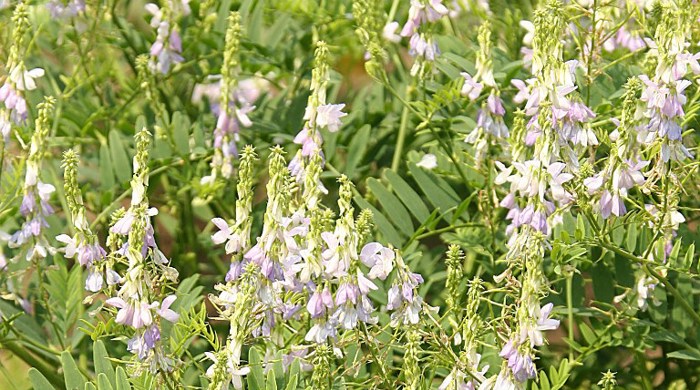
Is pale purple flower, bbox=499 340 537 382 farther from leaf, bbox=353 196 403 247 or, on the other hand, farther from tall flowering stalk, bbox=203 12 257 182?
tall flowering stalk, bbox=203 12 257 182

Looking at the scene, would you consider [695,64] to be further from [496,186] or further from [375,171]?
[375,171]

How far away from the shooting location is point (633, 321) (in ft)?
6.01

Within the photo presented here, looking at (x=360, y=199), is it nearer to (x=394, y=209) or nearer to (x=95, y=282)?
(x=394, y=209)

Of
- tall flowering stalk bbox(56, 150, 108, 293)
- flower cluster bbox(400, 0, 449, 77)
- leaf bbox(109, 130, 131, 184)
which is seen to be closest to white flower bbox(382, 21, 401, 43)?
flower cluster bbox(400, 0, 449, 77)

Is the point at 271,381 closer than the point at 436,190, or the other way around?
the point at 271,381

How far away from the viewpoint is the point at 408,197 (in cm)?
199

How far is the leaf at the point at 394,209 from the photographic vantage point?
1.97 meters

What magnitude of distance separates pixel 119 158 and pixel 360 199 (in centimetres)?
52

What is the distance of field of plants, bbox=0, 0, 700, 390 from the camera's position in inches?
55.2

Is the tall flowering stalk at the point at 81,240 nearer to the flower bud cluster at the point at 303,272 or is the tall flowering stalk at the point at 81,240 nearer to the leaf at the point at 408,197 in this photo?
the flower bud cluster at the point at 303,272

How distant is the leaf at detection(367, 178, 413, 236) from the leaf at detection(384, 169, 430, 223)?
0.04ft

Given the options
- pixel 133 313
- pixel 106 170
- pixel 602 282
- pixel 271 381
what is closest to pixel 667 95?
pixel 602 282

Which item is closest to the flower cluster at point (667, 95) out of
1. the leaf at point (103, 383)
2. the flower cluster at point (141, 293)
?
the flower cluster at point (141, 293)

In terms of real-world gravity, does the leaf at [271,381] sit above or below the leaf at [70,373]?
above
